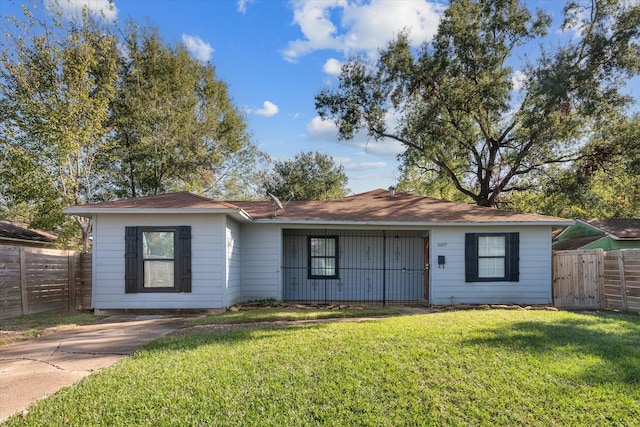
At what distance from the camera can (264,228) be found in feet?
37.3

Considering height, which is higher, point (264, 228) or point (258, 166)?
point (258, 166)

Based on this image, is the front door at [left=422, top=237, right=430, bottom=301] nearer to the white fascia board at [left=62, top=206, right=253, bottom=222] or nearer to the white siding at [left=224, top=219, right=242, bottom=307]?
the white siding at [left=224, top=219, right=242, bottom=307]

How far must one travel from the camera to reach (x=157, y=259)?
954 centimetres

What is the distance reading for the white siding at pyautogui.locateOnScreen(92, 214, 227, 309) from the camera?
948cm

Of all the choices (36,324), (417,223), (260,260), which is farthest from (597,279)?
(36,324)

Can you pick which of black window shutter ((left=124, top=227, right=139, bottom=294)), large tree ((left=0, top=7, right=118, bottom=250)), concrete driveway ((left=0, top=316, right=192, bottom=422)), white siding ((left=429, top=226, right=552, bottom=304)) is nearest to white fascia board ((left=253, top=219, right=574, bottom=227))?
white siding ((left=429, top=226, right=552, bottom=304))

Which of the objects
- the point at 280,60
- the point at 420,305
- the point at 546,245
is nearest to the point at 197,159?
the point at 280,60

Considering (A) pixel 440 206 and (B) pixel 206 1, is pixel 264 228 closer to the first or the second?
(A) pixel 440 206

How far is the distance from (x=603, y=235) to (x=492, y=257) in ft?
22.3

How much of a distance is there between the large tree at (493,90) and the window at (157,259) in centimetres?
1108

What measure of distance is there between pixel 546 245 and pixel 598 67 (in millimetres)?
8607

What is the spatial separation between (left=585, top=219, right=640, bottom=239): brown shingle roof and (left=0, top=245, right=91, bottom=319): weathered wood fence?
1734 centimetres

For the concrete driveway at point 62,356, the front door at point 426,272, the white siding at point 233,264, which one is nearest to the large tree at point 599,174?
the front door at point 426,272

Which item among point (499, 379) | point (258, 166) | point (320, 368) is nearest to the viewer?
point (499, 379)
